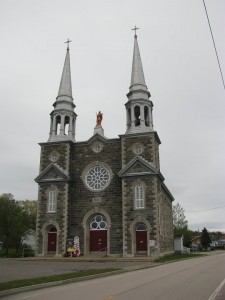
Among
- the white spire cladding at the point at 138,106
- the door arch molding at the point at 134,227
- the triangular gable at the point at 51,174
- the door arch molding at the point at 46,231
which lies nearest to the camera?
the door arch molding at the point at 134,227

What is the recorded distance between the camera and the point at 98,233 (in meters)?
35.2

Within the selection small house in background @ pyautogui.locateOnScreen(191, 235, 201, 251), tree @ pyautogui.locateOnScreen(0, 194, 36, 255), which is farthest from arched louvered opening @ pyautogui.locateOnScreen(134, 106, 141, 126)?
small house in background @ pyautogui.locateOnScreen(191, 235, 201, 251)

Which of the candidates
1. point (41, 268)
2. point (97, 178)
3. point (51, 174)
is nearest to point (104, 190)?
point (97, 178)

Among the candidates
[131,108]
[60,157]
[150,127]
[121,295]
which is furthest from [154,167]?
[121,295]

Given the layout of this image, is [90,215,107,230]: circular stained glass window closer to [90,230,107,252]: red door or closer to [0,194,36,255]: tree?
[90,230,107,252]: red door

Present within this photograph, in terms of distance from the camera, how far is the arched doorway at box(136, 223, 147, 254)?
32.7 metres

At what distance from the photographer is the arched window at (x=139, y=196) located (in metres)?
33.4

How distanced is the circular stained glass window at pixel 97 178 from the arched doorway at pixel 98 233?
9.83 feet

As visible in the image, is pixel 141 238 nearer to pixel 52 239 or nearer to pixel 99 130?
pixel 52 239

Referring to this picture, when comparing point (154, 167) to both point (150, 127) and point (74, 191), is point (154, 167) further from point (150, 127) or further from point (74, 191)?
point (74, 191)

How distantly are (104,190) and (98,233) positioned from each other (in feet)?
13.9

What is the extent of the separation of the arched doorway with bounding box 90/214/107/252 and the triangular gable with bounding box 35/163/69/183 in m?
5.51

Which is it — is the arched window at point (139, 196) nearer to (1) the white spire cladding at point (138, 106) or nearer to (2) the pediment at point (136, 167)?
(2) the pediment at point (136, 167)

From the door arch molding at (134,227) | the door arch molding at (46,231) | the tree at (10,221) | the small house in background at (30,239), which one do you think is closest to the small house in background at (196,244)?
the small house in background at (30,239)
